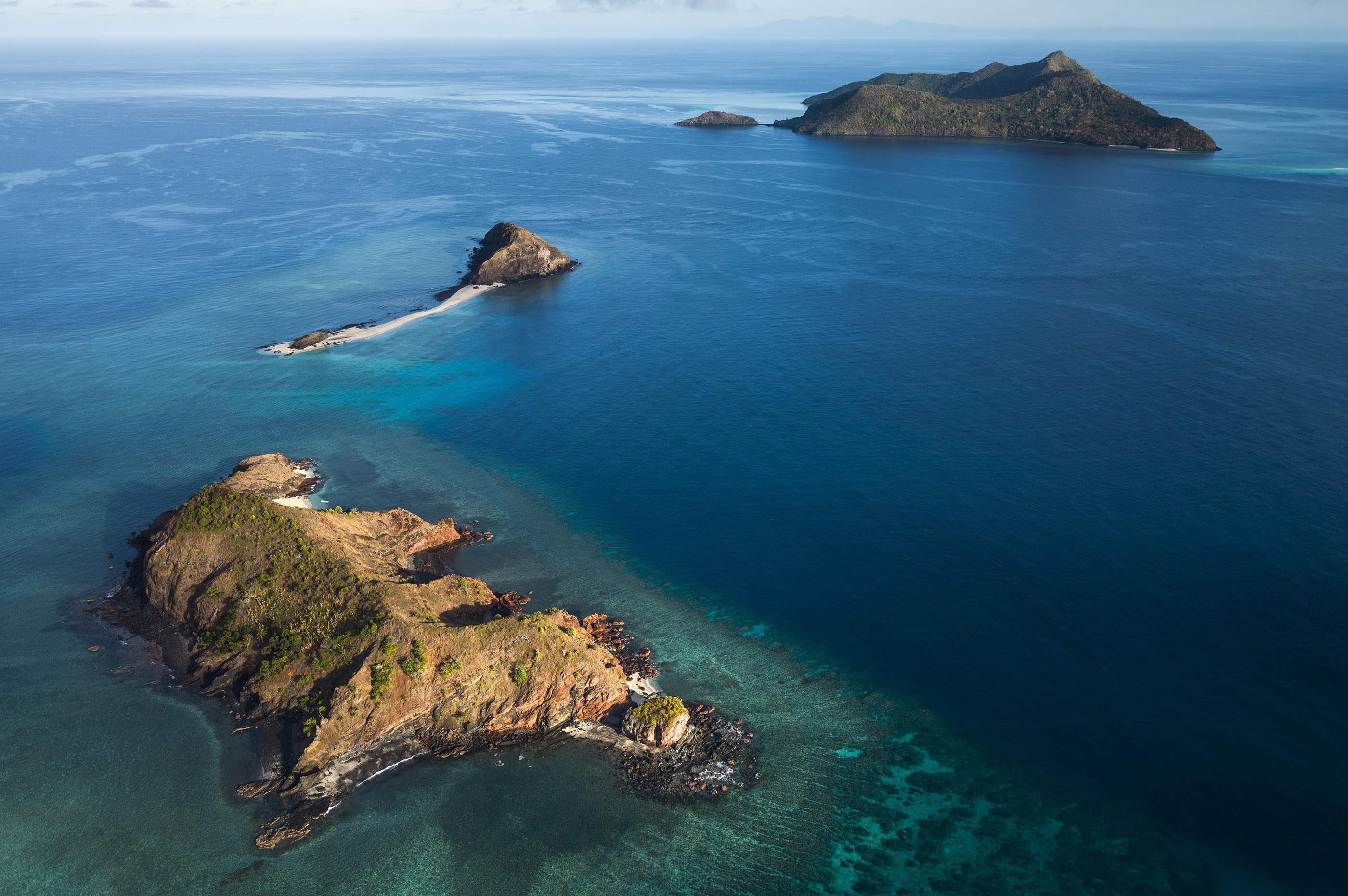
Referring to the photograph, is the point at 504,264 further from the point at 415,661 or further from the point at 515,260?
the point at 415,661

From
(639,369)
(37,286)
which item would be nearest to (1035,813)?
(639,369)

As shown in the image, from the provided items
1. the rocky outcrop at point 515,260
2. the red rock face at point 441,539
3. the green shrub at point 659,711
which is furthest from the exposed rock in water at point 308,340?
the green shrub at point 659,711

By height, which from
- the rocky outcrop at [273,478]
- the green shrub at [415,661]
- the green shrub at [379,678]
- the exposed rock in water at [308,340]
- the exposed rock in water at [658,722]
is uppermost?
the exposed rock in water at [308,340]

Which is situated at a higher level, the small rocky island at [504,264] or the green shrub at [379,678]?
the small rocky island at [504,264]

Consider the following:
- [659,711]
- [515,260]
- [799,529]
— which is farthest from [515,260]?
[659,711]

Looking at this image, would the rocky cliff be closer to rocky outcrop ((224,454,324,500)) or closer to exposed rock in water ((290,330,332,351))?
rocky outcrop ((224,454,324,500))

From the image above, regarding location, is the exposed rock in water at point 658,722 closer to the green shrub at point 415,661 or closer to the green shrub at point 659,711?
the green shrub at point 659,711

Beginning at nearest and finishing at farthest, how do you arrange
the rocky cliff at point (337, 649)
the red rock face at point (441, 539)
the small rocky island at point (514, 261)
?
the rocky cliff at point (337, 649), the red rock face at point (441, 539), the small rocky island at point (514, 261)

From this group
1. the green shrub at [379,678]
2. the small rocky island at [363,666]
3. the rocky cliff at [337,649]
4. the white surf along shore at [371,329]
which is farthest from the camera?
the white surf along shore at [371,329]
